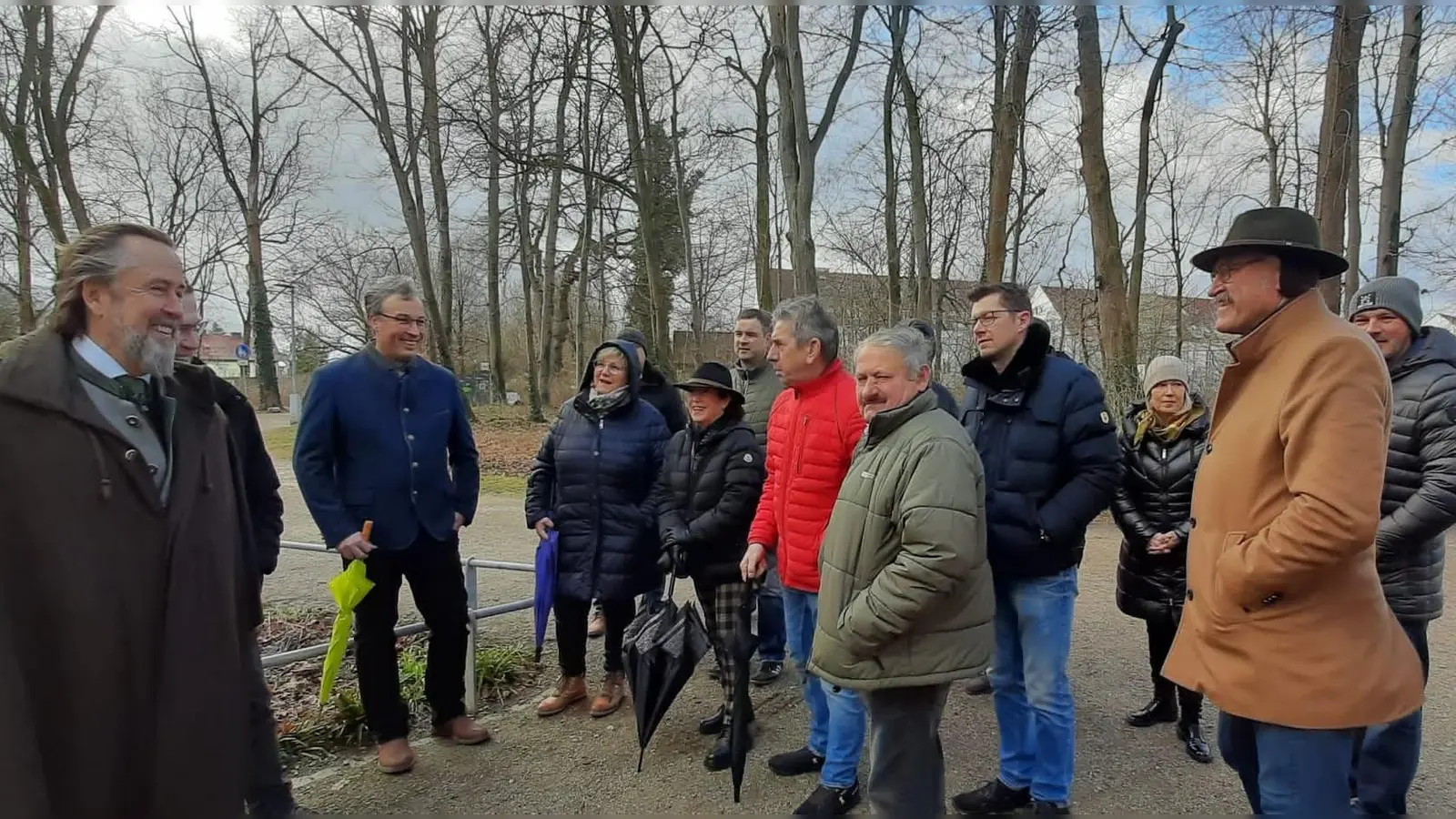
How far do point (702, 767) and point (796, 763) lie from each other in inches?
17.4

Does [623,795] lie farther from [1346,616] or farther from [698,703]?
[1346,616]

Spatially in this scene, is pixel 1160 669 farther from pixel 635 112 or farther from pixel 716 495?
pixel 635 112

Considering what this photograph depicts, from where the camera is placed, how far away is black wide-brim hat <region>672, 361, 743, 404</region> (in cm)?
386

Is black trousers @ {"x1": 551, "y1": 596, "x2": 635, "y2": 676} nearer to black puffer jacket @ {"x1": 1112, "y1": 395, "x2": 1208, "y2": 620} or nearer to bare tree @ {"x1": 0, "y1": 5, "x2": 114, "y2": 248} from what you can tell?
black puffer jacket @ {"x1": 1112, "y1": 395, "x2": 1208, "y2": 620}

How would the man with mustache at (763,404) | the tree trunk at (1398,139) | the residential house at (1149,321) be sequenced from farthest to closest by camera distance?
the residential house at (1149,321)
the tree trunk at (1398,139)
the man with mustache at (763,404)

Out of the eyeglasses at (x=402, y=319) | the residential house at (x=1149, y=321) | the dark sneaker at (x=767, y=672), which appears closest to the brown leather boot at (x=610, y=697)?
the dark sneaker at (x=767, y=672)

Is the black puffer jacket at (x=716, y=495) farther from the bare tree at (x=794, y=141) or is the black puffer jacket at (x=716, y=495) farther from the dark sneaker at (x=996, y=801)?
the bare tree at (x=794, y=141)

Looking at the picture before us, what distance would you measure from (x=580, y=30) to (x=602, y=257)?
12.6 m

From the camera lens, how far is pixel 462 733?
3973mm

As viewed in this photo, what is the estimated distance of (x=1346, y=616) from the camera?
A: 81.6 inches

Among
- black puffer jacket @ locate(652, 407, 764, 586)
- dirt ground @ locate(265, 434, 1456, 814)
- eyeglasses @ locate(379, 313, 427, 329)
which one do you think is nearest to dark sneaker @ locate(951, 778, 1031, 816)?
dirt ground @ locate(265, 434, 1456, 814)

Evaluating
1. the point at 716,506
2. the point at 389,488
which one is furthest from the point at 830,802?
the point at 389,488

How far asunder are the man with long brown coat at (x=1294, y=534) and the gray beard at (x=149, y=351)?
9.81 ft

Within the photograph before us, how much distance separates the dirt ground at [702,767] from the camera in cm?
342
